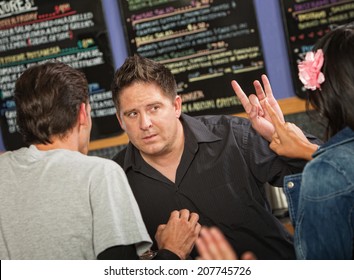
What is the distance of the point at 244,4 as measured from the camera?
9.59 feet

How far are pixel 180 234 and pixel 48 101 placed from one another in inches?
19.7

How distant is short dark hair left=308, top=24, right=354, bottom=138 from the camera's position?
1174mm

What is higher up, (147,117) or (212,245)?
(147,117)

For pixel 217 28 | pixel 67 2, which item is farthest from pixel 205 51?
pixel 67 2

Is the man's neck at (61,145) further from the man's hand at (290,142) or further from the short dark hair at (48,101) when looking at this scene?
the man's hand at (290,142)

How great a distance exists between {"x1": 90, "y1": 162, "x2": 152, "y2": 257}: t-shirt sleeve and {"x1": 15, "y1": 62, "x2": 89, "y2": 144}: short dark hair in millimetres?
190

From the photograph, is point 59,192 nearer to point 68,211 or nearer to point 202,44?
point 68,211

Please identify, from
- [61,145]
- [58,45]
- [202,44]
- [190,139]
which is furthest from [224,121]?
[58,45]

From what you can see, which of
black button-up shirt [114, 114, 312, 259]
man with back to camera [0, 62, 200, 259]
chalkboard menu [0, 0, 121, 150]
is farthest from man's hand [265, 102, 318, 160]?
chalkboard menu [0, 0, 121, 150]

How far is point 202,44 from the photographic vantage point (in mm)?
3012

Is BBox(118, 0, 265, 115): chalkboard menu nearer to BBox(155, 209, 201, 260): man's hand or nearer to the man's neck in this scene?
BBox(155, 209, 201, 260): man's hand

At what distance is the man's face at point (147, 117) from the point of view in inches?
71.1
